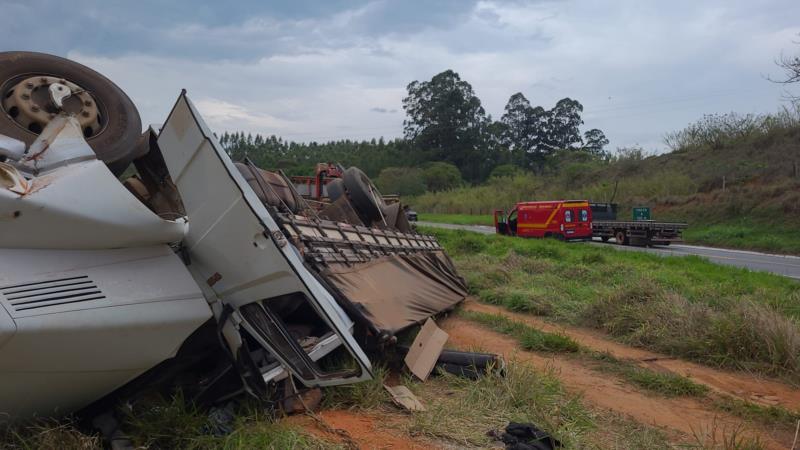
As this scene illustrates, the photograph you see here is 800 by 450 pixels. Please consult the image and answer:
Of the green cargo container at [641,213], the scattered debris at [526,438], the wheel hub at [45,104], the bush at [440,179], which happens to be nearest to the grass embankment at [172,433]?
the scattered debris at [526,438]

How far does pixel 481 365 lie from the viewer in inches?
178

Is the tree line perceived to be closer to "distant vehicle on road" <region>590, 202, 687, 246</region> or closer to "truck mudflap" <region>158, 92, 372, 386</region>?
"distant vehicle on road" <region>590, 202, 687, 246</region>

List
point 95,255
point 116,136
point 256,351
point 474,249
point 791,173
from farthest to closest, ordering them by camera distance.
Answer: point 791,173 → point 474,249 → point 116,136 → point 256,351 → point 95,255

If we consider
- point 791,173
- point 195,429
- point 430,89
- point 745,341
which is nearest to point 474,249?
point 745,341

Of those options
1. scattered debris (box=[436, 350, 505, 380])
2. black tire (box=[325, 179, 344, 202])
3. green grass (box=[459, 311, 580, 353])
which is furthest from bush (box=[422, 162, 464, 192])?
scattered debris (box=[436, 350, 505, 380])

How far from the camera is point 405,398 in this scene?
3.86 metres

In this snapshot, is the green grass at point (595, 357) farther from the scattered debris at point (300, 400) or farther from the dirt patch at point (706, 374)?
the scattered debris at point (300, 400)

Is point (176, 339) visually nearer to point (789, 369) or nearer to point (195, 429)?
point (195, 429)

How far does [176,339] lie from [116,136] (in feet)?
4.40

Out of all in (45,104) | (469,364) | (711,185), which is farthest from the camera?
(711,185)

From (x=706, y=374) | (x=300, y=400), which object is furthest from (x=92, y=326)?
(x=706, y=374)

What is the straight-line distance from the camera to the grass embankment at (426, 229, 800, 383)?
17.3 feet

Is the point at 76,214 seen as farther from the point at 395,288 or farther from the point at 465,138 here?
the point at 465,138

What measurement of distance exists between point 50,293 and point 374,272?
8.56 ft
